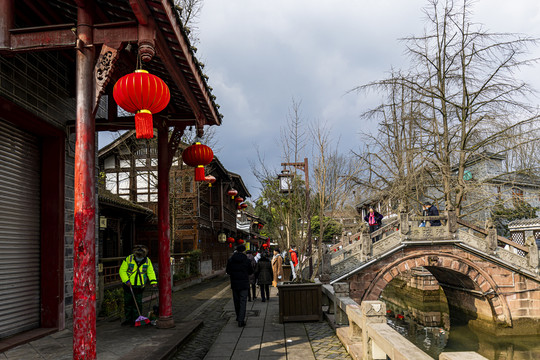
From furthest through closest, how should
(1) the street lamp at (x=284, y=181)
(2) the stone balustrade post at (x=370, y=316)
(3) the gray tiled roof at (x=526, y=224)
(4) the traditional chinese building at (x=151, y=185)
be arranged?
(4) the traditional chinese building at (x=151, y=185) < (3) the gray tiled roof at (x=526, y=224) < (1) the street lamp at (x=284, y=181) < (2) the stone balustrade post at (x=370, y=316)

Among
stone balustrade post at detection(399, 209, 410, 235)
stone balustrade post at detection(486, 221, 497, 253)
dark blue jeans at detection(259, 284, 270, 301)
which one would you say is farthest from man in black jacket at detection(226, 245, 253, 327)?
stone balustrade post at detection(486, 221, 497, 253)

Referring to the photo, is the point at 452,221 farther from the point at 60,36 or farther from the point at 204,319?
the point at 60,36

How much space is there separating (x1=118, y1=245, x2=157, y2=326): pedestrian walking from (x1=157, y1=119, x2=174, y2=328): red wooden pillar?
17.9 inches

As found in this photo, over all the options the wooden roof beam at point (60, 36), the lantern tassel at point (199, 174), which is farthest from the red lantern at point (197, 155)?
the wooden roof beam at point (60, 36)

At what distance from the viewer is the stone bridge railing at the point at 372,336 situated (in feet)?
13.2

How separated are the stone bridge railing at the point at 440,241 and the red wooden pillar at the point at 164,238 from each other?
11.0 metres

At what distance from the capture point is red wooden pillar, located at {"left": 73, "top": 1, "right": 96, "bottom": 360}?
14.3 feet

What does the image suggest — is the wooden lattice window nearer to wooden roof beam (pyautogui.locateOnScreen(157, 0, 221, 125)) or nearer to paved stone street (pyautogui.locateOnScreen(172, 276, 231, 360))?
paved stone street (pyautogui.locateOnScreen(172, 276, 231, 360))

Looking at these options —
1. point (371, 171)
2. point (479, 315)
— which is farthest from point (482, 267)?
point (371, 171)

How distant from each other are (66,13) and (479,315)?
20.7 meters

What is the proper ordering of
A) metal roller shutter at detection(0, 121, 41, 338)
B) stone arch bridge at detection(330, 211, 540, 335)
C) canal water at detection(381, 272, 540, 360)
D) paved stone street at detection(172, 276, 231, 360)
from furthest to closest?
stone arch bridge at detection(330, 211, 540, 335) → canal water at detection(381, 272, 540, 360) → paved stone street at detection(172, 276, 231, 360) → metal roller shutter at detection(0, 121, 41, 338)

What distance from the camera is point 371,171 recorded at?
18.4 metres

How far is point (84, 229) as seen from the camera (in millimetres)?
4371

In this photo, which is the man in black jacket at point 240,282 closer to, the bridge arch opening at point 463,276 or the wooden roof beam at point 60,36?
the wooden roof beam at point 60,36
